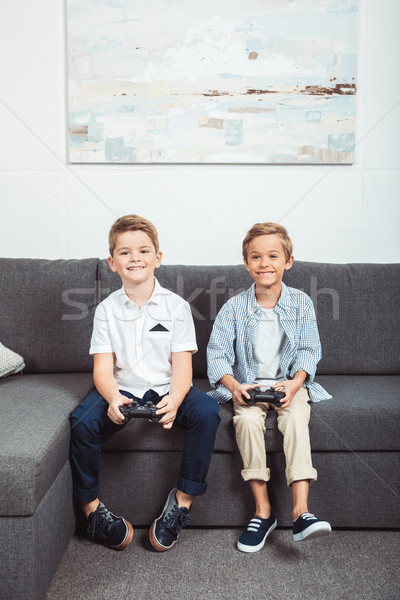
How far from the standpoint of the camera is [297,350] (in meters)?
1.75

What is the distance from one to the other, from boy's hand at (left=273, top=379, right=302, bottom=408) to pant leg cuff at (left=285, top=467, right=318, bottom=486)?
0.20 metres

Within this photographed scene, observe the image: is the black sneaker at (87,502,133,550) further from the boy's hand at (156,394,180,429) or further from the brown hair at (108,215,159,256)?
the brown hair at (108,215,159,256)

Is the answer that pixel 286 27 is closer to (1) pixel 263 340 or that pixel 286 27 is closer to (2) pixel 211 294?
A: (2) pixel 211 294

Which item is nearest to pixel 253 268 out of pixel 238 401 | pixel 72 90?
pixel 238 401

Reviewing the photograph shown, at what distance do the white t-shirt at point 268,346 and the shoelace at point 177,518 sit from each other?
1.70ft

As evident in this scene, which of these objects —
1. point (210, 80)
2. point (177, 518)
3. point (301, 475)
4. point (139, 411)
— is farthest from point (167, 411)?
point (210, 80)

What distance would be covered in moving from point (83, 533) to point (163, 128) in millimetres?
Result: 1755

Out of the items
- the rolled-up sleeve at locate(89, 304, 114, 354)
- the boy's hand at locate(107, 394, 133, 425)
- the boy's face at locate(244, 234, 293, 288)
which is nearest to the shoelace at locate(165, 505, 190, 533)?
the boy's hand at locate(107, 394, 133, 425)

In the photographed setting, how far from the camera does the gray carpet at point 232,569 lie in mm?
1269

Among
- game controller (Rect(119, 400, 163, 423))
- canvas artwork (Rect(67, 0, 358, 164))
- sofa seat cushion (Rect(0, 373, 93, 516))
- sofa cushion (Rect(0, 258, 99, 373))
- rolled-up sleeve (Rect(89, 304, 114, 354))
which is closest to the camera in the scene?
sofa seat cushion (Rect(0, 373, 93, 516))

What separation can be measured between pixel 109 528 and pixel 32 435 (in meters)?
0.40

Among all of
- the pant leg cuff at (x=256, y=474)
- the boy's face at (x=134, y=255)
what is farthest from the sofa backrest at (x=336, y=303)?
the pant leg cuff at (x=256, y=474)

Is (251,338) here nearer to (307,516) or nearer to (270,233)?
(270,233)

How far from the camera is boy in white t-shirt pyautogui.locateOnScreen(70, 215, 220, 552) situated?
144 centimetres
